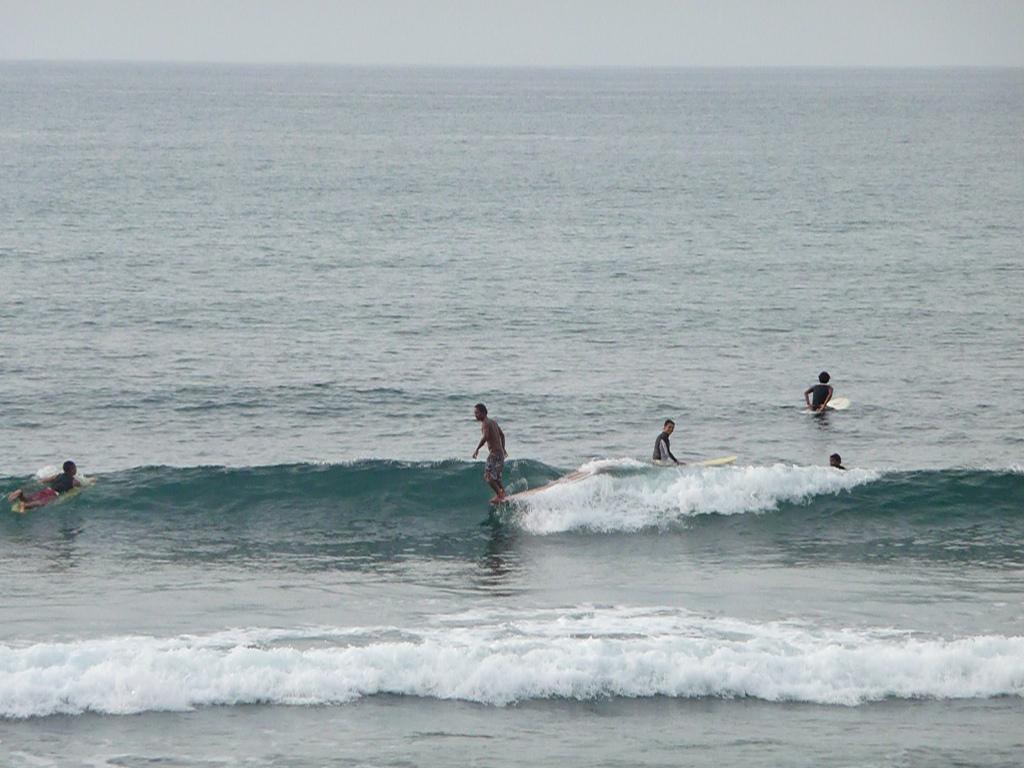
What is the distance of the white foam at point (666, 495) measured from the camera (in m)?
24.9

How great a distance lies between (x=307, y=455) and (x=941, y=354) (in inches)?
775

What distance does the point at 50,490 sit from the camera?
84.1 ft

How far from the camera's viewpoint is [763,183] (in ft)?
300

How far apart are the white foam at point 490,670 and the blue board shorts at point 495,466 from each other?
21.0ft

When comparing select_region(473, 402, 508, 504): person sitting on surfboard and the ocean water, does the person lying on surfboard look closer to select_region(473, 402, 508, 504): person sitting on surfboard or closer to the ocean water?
the ocean water

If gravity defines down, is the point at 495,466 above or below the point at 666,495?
above

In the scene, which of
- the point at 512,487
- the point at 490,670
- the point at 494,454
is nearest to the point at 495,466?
the point at 494,454

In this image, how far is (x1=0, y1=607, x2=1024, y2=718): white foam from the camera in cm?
1722

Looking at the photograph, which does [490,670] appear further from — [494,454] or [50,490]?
[50,490]

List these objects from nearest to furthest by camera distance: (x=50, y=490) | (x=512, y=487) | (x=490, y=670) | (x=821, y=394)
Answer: (x=490, y=670) < (x=50, y=490) < (x=512, y=487) < (x=821, y=394)

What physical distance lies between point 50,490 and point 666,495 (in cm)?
1124

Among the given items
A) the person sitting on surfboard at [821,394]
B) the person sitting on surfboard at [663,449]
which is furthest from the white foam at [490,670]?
the person sitting on surfboard at [821,394]

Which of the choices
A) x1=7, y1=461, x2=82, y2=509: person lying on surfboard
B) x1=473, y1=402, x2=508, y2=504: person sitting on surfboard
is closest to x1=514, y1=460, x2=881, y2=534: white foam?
→ x1=473, y1=402, x2=508, y2=504: person sitting on surfboard

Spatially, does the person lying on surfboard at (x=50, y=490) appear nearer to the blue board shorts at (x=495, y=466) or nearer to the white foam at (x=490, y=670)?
the white foam at (x=490, y=670)
